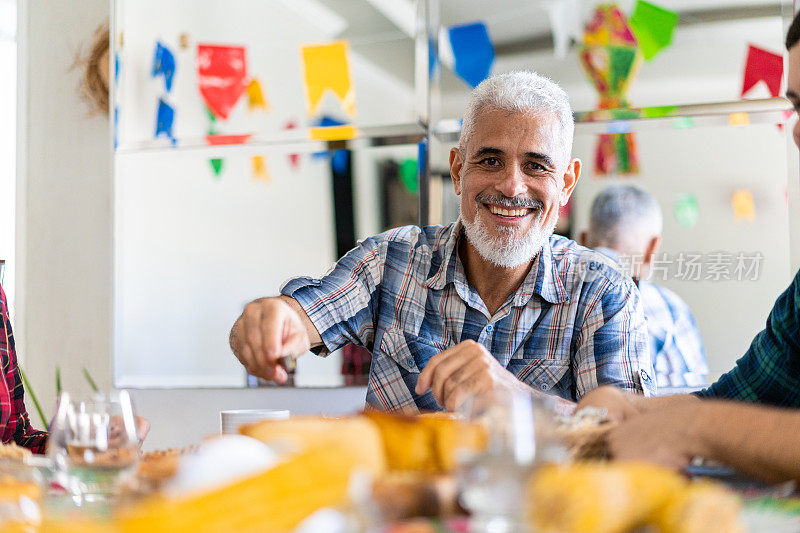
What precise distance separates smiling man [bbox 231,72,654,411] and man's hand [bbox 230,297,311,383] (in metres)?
0.30

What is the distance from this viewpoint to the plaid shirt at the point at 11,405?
1350 mm

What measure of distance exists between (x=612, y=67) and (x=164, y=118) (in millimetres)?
1556

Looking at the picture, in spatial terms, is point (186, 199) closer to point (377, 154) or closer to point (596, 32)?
point (377, 154)

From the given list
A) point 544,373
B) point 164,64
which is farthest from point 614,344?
point 164,64

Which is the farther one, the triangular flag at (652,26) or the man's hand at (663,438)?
the triangular flag at (652,26)

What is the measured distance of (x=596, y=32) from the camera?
2537mm

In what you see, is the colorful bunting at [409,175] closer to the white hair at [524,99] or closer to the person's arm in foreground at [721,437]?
the white hair at [524,99]

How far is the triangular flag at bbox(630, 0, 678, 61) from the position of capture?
2465 millimetres

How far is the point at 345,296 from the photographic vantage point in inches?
67.9

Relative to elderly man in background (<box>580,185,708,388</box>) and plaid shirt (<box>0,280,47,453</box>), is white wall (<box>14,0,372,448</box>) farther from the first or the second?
elderly man in background (<box>580,185,708,388</box>)

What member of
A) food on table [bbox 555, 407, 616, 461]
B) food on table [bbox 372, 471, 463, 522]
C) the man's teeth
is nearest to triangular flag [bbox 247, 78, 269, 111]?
the man's teeth

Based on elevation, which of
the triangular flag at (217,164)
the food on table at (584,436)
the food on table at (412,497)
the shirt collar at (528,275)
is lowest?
the food on table at (584,436)

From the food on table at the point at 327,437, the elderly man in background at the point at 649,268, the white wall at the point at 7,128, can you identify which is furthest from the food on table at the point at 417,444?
the white wall at the point at 7,128

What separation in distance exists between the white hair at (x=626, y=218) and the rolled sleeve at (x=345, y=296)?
995 millimetres
